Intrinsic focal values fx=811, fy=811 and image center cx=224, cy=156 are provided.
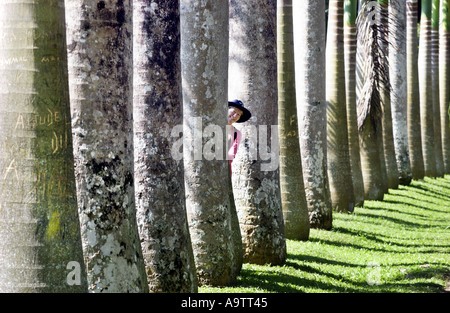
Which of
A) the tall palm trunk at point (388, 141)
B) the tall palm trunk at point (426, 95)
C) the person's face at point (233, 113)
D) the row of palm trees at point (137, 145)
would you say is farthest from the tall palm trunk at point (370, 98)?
the person's face at point (233, 113)

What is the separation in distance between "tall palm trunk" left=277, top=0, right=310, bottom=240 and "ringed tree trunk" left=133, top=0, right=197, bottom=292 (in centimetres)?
632


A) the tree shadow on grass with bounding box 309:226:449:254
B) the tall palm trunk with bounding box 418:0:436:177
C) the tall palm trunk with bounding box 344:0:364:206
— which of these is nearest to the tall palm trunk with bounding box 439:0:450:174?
the tall palm trunk with bounding box 418:0:436:177

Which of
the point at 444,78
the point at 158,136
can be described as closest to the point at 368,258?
the point at 158,136

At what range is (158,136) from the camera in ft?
26.0

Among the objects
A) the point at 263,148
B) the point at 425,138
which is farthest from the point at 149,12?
the point at 425,138

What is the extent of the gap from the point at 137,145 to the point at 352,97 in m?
13.0

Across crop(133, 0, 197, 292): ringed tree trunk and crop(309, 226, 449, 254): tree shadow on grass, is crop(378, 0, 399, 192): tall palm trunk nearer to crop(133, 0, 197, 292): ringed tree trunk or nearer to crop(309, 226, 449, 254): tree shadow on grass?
crop(309, 226, 449, 254): tree shadow on grass

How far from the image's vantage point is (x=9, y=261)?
5543mm

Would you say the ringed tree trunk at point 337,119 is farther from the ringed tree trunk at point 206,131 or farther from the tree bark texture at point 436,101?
the tree bark texture at point 436,101

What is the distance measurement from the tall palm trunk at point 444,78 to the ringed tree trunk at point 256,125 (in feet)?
72.4

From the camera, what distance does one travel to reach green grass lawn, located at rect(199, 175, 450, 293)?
34.7ft

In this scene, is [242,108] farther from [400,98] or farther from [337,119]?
[400,98]
